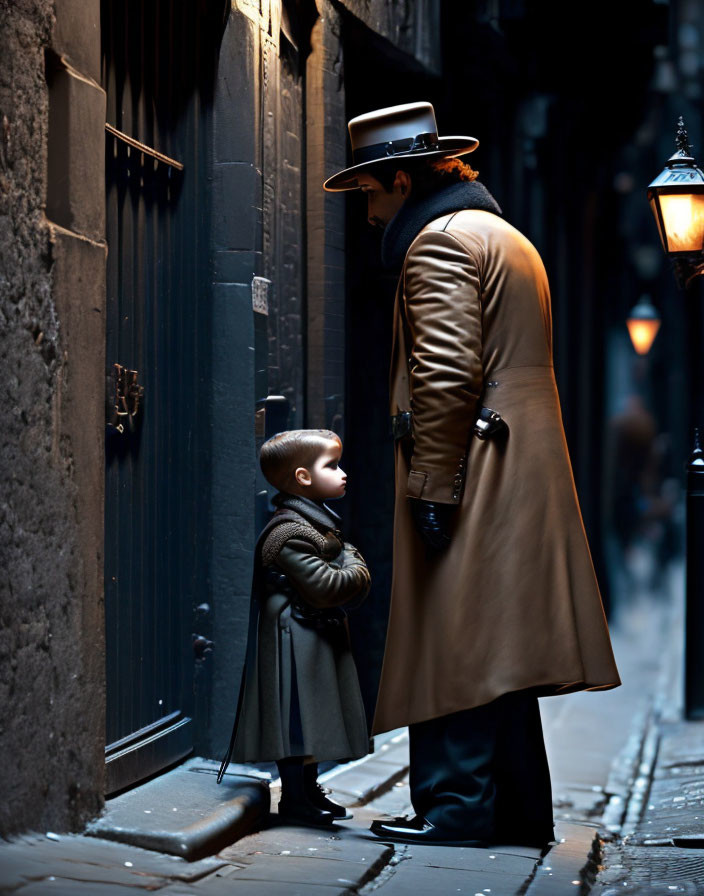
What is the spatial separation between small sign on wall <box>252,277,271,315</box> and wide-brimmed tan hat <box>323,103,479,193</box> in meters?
0.76

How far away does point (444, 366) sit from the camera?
4.30m

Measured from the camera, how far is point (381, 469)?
809 cm

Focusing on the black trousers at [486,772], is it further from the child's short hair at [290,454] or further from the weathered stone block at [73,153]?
the weathered stone block at [73,153]

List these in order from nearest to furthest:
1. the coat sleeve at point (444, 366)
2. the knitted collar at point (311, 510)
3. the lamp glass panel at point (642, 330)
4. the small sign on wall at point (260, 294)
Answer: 1. the coat sleeve at point (444, 366)
2. the knitted collar at point (311, 510)
3. the small sign on wall at point (260, 294)
4. the lamp glass panel at point (642, 330)

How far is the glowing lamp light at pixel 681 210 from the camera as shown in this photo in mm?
7703

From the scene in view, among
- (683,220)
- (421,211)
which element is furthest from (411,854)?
(683,220)

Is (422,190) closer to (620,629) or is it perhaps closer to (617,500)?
(620,629)

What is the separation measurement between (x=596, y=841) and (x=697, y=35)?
2372cm

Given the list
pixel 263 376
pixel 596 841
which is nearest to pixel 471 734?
pixel 596 841

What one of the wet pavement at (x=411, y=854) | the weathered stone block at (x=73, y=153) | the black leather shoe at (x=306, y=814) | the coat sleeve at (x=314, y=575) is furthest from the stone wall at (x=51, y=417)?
the black leather shoe at (x=306, y=814)

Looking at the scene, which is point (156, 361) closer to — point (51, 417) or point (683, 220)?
point (51, 417)

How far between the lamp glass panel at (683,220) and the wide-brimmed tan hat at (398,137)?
3.39 m

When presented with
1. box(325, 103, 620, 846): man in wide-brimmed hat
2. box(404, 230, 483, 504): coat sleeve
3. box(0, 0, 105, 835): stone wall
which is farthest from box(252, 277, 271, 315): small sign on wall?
box(0, 0, 105, 835): stone wall

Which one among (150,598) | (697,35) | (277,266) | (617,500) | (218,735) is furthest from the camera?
(697,35)
